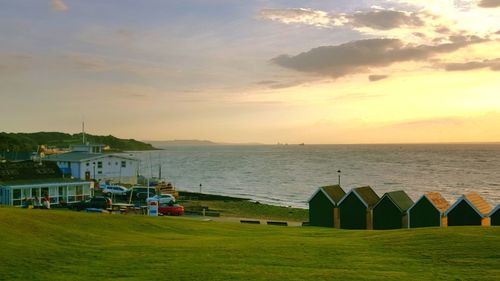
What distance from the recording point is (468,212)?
35969 millimetres

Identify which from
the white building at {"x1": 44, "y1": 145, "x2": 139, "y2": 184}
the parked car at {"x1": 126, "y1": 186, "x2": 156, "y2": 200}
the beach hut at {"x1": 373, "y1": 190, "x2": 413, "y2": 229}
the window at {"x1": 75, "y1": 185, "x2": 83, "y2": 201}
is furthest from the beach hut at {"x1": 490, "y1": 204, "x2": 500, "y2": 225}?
the white building at {"x1": 44, "y1": 145, "x2": 139, "y2": 184}

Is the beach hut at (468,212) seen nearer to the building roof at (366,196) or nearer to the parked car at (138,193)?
the building roof at (366,196)

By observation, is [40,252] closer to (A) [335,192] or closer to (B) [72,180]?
(A) [335,192]

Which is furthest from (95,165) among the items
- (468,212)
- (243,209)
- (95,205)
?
(468,212)

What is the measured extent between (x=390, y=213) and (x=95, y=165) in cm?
5413

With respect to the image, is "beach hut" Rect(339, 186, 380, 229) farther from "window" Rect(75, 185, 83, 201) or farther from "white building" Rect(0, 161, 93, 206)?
"window" Rect(75, 185, 83, 201)

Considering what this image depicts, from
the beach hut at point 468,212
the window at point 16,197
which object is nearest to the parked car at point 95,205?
the window at point 16,197

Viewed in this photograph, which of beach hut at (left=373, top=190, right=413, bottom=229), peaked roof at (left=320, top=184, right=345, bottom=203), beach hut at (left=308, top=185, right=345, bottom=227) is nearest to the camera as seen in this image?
beach hut at (left=373, top=190, right=413, bottom=229)

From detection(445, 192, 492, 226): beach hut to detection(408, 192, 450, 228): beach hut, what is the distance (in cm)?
84

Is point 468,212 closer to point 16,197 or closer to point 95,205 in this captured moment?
point 95,205

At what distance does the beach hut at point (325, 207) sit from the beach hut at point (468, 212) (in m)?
9.93

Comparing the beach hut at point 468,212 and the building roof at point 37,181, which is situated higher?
the building roof at point 37,181

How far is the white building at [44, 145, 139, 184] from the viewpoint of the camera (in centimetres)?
7844

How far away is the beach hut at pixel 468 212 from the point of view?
3519cm
